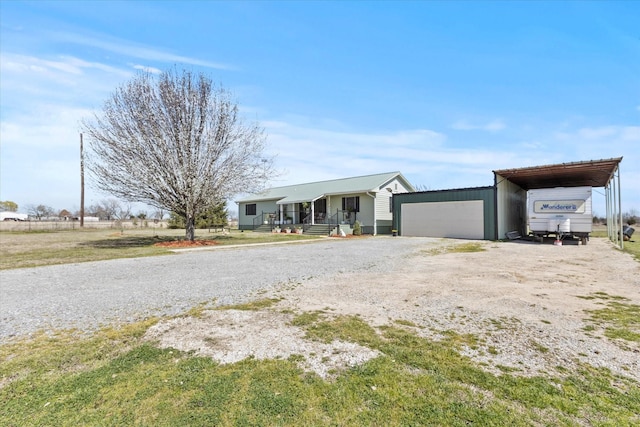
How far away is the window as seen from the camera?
24781 mm

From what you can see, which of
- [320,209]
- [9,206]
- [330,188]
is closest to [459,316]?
[320,209]

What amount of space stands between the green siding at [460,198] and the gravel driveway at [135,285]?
11218mm

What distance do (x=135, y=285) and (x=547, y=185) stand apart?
28.7 m

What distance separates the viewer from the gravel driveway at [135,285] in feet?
15.6

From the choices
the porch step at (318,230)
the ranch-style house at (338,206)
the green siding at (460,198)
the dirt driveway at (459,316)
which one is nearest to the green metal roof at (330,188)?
the ranch-style house at (338,206)

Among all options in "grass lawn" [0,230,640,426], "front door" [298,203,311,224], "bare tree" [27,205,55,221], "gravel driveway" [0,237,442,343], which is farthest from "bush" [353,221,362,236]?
"bare tree" [27,205,55,221]

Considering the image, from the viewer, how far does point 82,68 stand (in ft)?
34.9

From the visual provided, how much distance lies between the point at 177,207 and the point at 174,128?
4.12m

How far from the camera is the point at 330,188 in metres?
27.2

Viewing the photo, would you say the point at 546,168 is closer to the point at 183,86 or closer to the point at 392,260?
the point at 392,260

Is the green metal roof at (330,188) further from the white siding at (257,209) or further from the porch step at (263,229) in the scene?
the porch step at (263,229)

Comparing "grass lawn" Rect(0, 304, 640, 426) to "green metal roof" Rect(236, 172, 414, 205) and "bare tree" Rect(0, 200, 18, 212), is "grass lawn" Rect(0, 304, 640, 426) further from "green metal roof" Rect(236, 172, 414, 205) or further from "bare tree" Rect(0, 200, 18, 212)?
"bare tree" Rect(0, 200, 18, 212)

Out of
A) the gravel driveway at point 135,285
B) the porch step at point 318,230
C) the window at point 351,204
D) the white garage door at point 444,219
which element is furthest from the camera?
the window at point 351,204

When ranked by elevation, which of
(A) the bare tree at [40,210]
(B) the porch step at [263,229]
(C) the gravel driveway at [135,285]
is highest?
(A) the bare tree at [40,210]
